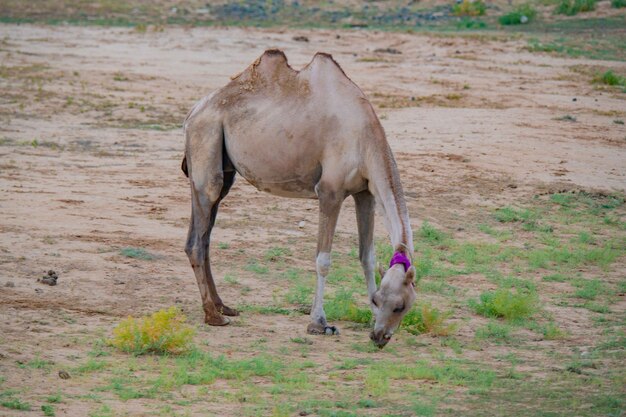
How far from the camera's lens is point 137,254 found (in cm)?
1110

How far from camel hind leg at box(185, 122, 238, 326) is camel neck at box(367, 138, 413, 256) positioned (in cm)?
147

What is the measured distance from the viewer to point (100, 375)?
7.95m

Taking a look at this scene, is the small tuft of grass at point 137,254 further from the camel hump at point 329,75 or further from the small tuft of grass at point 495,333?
the small tuft of grass at point 495,333

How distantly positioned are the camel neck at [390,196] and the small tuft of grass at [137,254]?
2.97 metres

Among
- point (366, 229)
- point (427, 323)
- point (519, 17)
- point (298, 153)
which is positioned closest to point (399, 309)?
point (427, 323)

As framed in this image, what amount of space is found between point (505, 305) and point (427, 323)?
0.94 meters

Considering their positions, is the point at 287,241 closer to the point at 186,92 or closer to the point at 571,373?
the point at 571,373

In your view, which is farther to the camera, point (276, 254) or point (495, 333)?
point (276, 254)

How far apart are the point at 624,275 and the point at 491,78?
36.9 feet

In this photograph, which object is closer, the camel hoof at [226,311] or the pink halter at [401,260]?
the pink halter at [401,260]

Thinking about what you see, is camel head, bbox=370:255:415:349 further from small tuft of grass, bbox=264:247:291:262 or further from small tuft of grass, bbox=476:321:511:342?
small tuft of grass, bbox=264:247:291:262

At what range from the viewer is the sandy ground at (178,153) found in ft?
32.9

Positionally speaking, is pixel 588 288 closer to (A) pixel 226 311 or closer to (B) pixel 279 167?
(B) pixel 279 167

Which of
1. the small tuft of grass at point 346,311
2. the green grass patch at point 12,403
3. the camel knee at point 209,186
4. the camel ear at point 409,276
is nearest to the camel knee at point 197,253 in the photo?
A: the camel knee at point 209,186
